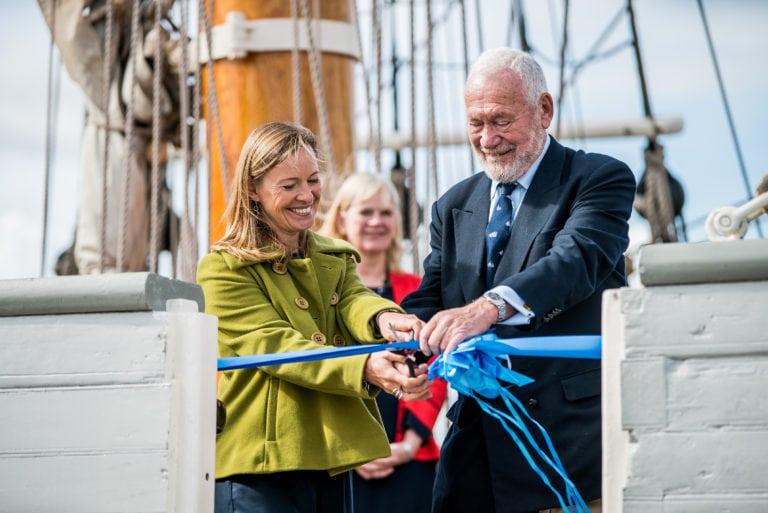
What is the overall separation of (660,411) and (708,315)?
0.21 m

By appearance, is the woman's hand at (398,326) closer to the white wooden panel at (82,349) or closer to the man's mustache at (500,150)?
the man's mustache at (500,150)

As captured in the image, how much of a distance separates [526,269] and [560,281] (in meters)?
0.09

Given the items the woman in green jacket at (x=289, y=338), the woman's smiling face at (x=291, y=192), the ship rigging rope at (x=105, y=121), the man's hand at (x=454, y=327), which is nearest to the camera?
the man's hand at (x=454, y=327)

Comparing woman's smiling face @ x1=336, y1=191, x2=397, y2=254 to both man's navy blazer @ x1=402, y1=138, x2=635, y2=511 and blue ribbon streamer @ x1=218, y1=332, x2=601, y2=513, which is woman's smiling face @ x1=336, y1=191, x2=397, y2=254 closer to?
man's navy blazer @ x1=402, y1=138, x2=635, y2=511

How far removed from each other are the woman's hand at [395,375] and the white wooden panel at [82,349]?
53 centimetres

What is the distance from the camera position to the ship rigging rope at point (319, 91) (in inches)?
215

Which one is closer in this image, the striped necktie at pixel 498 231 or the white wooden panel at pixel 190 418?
the white wooden panel at pixel 190 418

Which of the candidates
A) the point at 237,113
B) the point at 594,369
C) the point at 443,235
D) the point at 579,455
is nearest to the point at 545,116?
the point at 443,235

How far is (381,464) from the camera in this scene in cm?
442

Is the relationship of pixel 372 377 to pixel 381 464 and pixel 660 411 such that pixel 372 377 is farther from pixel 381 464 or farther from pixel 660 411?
pixel 381 464

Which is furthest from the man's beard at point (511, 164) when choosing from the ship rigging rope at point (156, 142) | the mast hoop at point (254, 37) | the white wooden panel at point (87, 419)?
the ship rigging rope at point (156, 142)

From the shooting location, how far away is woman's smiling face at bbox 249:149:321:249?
3201mm

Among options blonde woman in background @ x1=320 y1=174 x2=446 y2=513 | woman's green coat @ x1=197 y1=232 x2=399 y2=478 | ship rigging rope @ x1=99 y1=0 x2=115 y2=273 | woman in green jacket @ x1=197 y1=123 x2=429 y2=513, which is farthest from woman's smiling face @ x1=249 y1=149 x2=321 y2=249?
ship rigging rope @ x1=99 y1=0 x2=115 y2=273

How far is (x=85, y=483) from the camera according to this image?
2.68m
